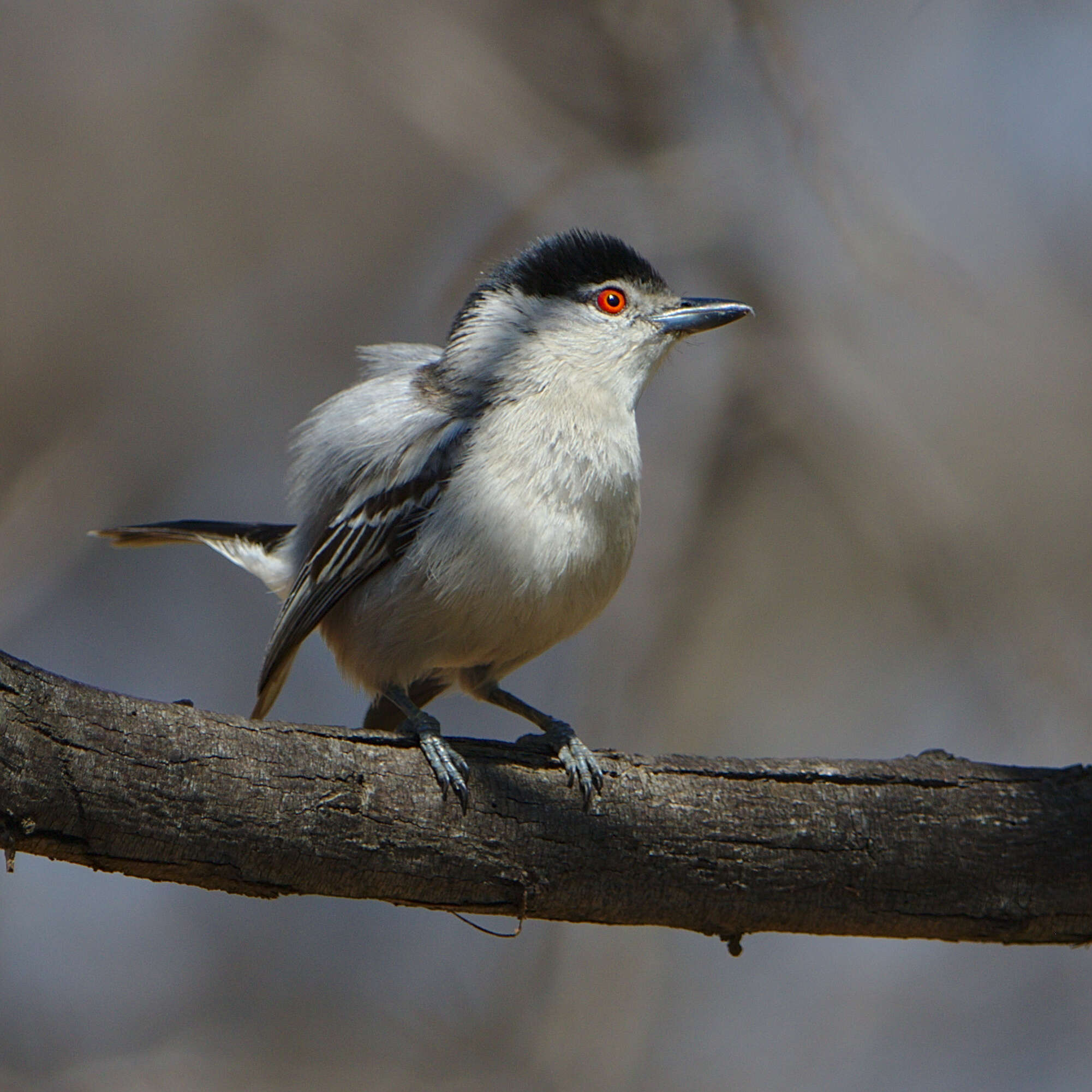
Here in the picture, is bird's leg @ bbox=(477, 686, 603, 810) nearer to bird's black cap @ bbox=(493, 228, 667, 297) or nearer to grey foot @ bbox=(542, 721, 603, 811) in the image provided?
grey foot @ bbox=(542, 721, 603, 811)

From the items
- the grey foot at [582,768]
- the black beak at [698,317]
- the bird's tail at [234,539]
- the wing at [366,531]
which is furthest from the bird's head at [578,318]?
the grey foot at [582,768]

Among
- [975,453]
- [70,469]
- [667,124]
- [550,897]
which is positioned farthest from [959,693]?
[70,469]

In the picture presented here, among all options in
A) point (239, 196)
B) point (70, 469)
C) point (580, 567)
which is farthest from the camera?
point (239, 196)

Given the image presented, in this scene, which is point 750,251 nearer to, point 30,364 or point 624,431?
point 624,431

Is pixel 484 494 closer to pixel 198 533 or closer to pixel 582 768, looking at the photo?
pixel 582 768

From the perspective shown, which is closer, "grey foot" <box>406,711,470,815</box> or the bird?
"grey foot" <box>406,711,470,815</box>

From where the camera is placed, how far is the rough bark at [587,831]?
8.69 feet

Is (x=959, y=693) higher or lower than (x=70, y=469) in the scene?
higher

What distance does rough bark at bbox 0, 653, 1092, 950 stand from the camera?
265 cm

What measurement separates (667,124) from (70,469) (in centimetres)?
384

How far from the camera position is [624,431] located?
3830 millimetres

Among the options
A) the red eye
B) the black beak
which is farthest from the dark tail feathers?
the black beak

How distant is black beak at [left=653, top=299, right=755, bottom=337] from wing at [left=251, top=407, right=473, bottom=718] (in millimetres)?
875

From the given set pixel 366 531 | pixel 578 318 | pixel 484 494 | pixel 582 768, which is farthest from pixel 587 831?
pixel 578 318
